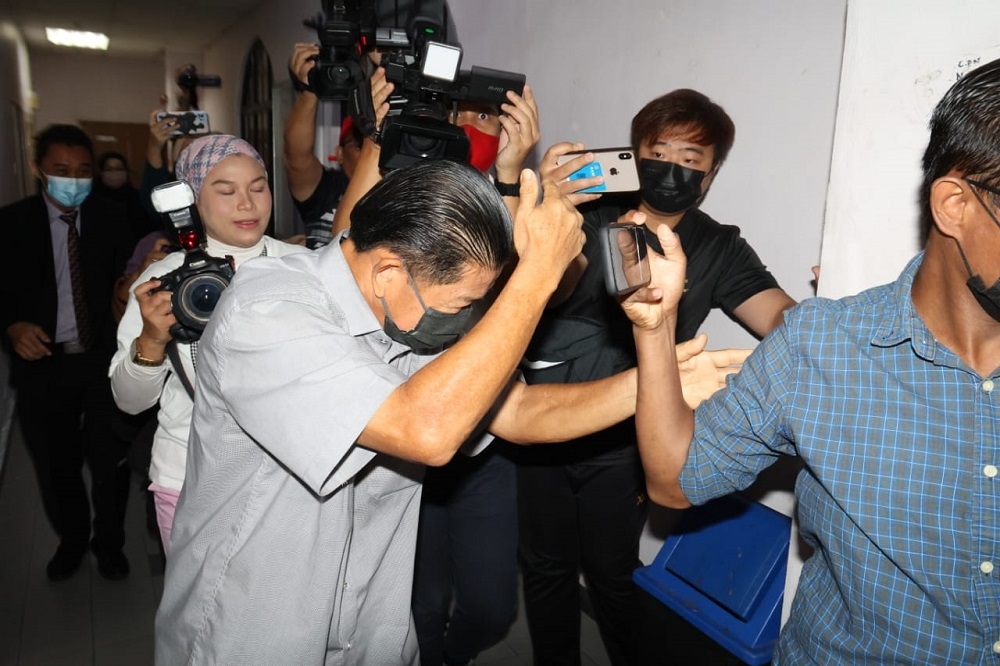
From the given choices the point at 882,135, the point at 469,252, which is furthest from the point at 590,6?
the point at 469,252

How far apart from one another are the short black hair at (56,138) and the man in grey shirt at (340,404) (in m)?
2.37

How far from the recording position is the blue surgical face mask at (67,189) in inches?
121

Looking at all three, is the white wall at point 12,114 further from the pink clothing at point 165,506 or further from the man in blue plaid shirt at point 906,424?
the man in blue plaid shirt at point 906,424

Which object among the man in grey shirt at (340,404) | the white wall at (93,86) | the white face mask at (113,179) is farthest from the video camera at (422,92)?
the white wall at (93,86)

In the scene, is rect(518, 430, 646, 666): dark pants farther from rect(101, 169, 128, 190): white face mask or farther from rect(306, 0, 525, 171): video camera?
rect(101, 169, 128, 190): white face mask

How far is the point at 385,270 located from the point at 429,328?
0.45 ft

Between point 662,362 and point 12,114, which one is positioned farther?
point 12,114

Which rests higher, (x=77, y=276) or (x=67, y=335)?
(x=77, y=276)

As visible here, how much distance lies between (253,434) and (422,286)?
36 cm

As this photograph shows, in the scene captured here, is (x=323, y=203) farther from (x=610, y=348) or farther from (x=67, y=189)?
(x=610, y=348)

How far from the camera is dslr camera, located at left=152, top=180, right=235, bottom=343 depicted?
1694 mm

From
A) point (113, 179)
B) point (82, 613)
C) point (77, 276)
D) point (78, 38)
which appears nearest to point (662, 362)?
point (82, 613)

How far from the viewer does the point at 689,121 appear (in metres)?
2.07

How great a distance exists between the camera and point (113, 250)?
3.13m
